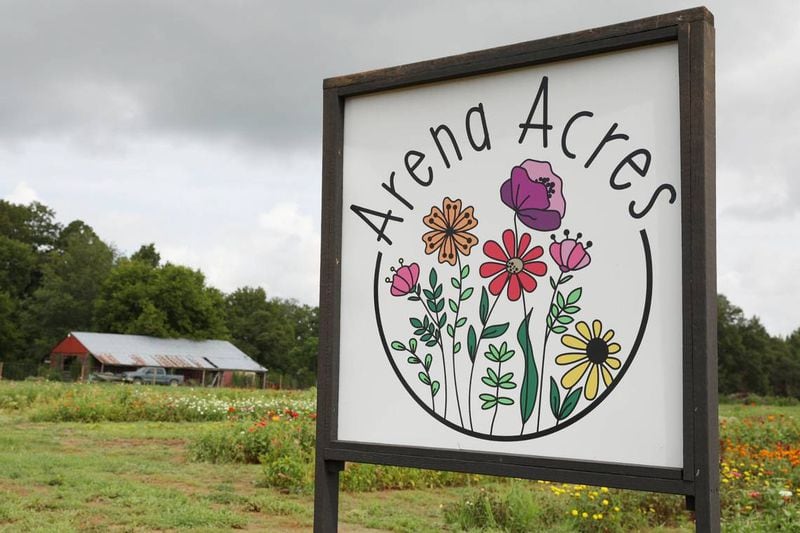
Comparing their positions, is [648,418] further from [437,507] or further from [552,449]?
[437,507]

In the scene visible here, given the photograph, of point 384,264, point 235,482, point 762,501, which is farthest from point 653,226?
point 235,482

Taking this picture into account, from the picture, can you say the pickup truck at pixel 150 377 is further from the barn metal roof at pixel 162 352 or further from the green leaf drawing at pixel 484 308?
the green leaf drawing at pixel 484 308

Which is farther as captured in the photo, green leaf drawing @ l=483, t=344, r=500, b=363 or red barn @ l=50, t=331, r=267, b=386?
red barn @ l=50, t=331, r=267, b=386

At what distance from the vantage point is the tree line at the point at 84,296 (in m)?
62.7

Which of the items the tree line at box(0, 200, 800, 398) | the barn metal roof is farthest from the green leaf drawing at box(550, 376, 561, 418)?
the tree line at box(0, 200, 800, 398)

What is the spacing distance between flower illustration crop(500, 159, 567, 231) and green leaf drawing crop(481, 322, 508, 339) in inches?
14.7

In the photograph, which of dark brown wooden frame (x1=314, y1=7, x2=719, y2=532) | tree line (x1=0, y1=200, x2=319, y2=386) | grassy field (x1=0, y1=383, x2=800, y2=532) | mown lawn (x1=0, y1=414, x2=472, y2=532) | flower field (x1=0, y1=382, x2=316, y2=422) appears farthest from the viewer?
tree line (x1=0, y1=200, x2=319, y2=386)

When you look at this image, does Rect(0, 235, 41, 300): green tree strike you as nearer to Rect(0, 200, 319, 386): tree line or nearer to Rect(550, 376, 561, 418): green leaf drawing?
Rect(0, 200, 319, 386): tree line

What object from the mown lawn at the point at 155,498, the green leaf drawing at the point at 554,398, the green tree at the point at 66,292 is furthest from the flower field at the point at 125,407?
the green tree at the point at 66,292

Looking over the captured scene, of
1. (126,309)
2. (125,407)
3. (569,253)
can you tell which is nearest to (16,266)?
(126,309)

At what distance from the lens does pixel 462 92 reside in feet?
9.87

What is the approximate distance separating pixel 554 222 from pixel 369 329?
86 centimetres

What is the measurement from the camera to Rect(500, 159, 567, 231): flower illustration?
8.99ft

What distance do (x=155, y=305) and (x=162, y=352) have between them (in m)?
8.17
